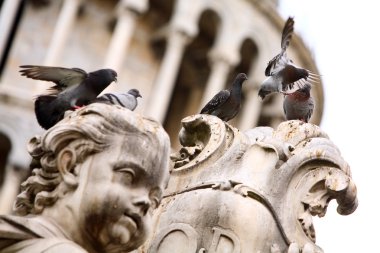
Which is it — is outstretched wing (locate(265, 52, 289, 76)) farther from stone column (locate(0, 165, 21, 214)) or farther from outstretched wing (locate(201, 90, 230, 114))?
stone column (locate(0, 165, 21, 214))

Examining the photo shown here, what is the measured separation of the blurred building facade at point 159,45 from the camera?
28.8 m

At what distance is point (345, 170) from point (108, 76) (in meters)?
0.94

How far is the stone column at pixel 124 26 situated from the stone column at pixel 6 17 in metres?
2.74

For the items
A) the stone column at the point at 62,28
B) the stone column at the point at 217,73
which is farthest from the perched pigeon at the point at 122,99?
the stone column at the point at 217,73

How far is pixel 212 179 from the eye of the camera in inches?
155

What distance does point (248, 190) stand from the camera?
3816mm

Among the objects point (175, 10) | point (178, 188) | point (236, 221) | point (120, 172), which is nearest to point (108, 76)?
point (178, 188)


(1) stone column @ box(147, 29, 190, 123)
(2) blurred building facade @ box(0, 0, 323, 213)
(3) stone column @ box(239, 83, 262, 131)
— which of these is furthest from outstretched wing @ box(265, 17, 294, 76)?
(3) stone column @ box(239, 83, 262, 131)

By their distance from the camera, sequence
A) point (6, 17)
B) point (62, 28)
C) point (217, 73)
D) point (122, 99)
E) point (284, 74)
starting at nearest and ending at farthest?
point (122, 99) < point (284, 74) < point (6, 17) < point (62, 28) < point (217, 73)

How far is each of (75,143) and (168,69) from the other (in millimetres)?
26685

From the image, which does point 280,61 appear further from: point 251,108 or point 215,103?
point 251,108

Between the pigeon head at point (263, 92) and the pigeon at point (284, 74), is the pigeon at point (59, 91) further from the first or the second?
the pigeon head at point (263, 92)

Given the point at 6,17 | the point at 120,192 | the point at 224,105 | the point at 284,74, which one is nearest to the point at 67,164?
the point at 120,192

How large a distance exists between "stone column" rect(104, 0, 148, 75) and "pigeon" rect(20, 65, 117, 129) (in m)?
25.0
